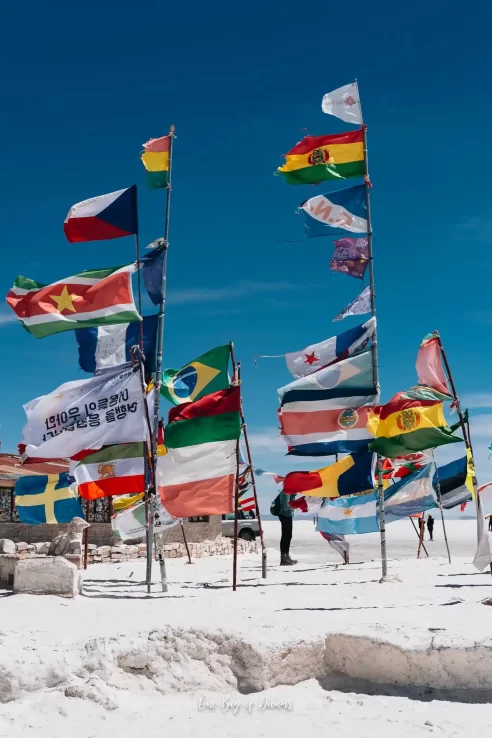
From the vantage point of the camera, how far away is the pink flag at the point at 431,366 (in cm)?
1404

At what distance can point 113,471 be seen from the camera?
12359 mm

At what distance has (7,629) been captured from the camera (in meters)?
7.94

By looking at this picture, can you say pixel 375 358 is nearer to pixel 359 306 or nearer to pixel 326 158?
pixel 359 306

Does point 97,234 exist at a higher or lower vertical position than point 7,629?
higher

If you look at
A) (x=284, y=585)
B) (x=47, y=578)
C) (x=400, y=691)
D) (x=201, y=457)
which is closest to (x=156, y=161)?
(x=201, y=457)

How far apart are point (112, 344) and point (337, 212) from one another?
5662 millimetres

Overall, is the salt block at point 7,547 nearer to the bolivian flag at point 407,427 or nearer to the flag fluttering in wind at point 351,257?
the bolivian flag at point 407,427

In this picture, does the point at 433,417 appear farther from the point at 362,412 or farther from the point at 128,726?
the point at 128,726

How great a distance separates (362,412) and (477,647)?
7.85 meters

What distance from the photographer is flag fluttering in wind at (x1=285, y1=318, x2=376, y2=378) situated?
14.3 m

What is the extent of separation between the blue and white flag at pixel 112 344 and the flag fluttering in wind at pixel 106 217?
1769 mm

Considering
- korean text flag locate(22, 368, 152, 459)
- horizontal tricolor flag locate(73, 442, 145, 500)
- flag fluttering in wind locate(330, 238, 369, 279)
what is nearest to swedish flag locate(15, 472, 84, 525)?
horizontal tricolor flag locate(73, 442, 145, 500)

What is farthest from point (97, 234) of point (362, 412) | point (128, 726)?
point (128, 726)

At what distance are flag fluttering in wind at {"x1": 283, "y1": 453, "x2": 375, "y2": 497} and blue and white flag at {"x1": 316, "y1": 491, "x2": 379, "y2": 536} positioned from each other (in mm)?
802
